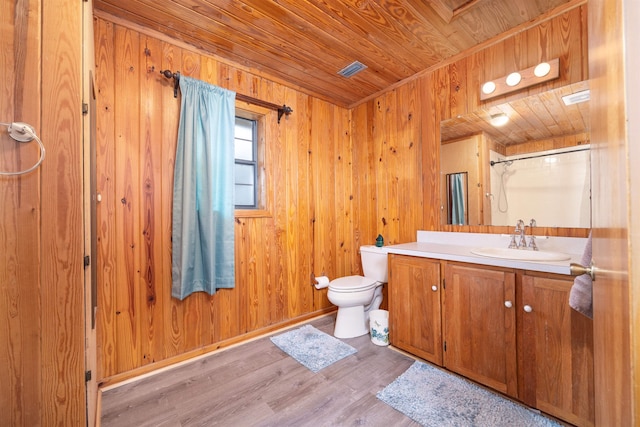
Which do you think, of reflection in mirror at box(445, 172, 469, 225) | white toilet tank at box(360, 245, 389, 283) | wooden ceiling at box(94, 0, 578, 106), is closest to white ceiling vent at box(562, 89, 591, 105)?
wooden ceiling at box(94, 0, 578, 106)

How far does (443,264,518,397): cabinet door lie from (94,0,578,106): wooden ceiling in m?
1.68

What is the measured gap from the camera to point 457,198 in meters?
2.21

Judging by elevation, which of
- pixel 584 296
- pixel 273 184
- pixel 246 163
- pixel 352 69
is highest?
pixel 352 69

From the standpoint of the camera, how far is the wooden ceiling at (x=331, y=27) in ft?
5.53

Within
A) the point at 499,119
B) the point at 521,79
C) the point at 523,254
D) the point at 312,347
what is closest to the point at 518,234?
the point at 523,254

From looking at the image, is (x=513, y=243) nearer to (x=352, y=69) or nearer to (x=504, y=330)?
(x=504, y=330)

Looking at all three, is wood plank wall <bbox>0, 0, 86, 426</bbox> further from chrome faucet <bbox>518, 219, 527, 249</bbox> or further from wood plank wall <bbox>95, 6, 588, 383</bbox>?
chrome faucet <bbox>518, 219, 527, 249</bbox>

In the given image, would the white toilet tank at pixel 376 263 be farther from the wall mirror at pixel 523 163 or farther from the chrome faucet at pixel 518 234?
the chrome faucet at pixel 518 234

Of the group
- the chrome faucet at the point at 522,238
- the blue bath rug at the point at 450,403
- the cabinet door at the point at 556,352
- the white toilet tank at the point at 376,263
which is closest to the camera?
the cabinet door at the point at 556,352

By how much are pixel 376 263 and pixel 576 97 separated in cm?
180

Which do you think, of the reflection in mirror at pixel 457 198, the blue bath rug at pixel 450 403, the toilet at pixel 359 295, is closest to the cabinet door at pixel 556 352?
the blue bath rug at pixel 450 403

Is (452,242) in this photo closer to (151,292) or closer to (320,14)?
(320,14)

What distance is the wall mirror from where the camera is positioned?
65.6 inches

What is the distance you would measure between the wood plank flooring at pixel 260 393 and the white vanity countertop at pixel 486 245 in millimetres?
832
